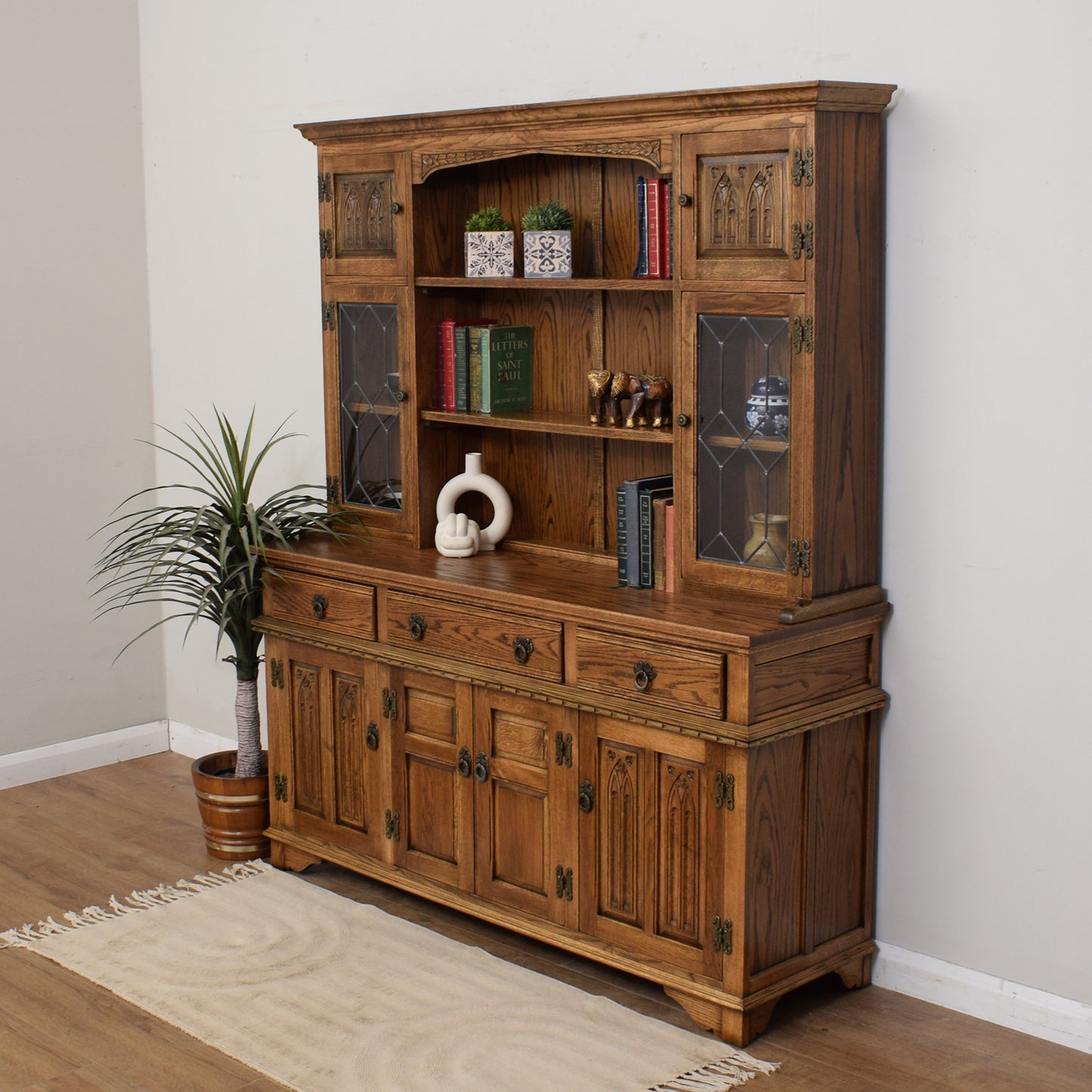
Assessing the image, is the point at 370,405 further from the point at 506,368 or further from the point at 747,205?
the point at 747,205

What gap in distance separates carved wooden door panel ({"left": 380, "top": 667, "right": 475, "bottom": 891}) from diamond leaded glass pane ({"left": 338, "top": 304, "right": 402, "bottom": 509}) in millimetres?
574

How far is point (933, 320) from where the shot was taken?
307cm

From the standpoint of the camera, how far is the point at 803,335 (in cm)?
294

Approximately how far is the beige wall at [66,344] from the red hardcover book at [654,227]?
2311 mm

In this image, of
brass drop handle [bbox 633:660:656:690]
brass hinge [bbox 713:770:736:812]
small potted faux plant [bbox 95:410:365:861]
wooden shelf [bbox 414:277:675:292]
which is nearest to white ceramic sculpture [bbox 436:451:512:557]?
small potted faux plant [bbox 95:410:365:861]

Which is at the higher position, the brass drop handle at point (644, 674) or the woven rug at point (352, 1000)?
the brass drop handle at point (644, 674)

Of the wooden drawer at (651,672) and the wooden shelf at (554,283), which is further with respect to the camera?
the wooden shelf at (554,283)

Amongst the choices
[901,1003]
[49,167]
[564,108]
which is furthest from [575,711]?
[49,167]

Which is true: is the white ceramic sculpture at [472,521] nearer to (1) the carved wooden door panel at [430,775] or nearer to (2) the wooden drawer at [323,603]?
(2) the wooden drawer at [323,603]

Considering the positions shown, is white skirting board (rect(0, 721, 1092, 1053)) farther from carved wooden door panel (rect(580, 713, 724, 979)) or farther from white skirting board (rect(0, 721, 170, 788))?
white skirting board (rect(0, 721, 170, 788))

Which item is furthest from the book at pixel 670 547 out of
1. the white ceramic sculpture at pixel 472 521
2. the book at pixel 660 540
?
the white ceramic sculpture at pixel 472 521

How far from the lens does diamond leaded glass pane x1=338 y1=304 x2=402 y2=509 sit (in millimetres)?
3861

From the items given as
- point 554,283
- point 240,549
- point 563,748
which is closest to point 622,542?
point 563,748

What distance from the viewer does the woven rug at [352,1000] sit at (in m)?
2.94
